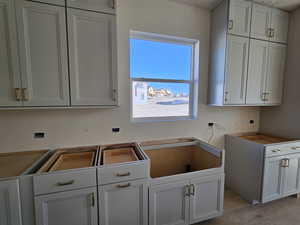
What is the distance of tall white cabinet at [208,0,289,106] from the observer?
6.31 ft

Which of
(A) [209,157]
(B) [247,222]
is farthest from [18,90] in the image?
(B) [247,222]

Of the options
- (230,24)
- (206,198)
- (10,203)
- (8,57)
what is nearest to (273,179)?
(206,198)

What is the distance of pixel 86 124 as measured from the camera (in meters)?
1.79

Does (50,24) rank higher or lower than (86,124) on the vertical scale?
higher

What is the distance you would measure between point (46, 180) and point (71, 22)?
4.48 feet

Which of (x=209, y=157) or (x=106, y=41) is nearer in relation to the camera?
(x=106, y=41)

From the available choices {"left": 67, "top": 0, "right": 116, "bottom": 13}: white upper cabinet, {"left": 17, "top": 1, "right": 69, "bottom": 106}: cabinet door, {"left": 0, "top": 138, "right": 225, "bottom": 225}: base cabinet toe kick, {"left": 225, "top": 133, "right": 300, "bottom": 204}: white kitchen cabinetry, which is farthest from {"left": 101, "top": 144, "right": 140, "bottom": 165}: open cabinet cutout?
{"left": 225, "top": 133, "right": 300, "bottom": 204}: white kitchen cabinetry

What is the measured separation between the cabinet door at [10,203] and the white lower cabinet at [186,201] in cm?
105

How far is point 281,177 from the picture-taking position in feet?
6.57

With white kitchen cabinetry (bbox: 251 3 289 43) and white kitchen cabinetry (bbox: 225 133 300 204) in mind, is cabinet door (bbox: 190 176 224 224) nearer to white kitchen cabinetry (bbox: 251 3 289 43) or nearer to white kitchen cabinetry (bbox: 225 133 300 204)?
white kitchen cabinetry (bbox: 225 133 300 204)

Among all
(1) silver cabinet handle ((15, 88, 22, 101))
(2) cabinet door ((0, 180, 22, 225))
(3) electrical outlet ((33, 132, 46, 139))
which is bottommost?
(2) cabinet door ((0, 180, 22, 225))

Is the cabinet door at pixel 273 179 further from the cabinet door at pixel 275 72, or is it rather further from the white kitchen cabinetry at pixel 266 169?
the cabinet door at pixel 275 72

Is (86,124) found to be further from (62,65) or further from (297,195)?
(297,195)

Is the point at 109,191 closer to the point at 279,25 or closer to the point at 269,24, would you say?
the point at 269,24
